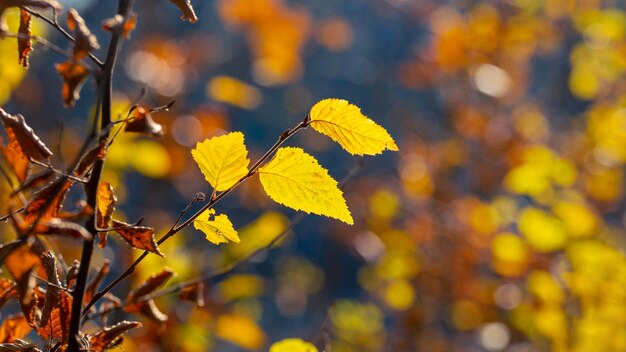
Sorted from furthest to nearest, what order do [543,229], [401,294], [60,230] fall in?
[401,294], [543,229], [60,230]

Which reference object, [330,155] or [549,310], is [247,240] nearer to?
[549,310]

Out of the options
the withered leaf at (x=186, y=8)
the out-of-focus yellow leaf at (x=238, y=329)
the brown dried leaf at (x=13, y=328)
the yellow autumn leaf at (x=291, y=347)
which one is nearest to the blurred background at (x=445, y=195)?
the out-of-focus yellow leaf at (x=238, y=329)

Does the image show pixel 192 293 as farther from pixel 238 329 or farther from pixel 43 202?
pixel 238 329

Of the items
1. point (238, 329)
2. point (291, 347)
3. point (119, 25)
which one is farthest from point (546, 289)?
point (119, 25)

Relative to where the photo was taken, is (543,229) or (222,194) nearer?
(222,194)

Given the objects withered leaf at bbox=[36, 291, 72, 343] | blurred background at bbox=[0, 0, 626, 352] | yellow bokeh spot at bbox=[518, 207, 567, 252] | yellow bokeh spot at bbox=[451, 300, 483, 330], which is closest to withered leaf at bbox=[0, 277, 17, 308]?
withered leaf at bbox=[36, 291, 72, 343]

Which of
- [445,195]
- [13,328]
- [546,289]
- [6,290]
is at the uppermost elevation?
[6,290]

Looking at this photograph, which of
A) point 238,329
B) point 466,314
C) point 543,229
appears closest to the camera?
point 238,329

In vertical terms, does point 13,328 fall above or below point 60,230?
below

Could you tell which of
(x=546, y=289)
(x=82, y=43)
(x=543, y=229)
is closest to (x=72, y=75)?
(x=82, y=43)
